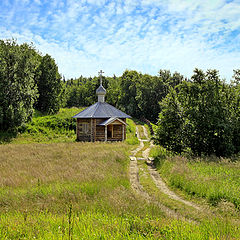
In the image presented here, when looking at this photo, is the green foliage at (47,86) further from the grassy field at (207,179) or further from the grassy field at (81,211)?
the grassy field at (207,179)

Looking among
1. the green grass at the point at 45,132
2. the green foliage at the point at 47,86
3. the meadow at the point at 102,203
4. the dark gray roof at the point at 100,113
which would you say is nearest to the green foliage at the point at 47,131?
the green grass at the point at 45,132

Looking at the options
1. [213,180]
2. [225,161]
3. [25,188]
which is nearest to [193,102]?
[225,161]

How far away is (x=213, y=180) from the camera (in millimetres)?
9633

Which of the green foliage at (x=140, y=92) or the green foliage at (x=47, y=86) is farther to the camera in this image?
the green foliage at (x=140, y=92)

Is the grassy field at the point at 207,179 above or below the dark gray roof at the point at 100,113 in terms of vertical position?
below

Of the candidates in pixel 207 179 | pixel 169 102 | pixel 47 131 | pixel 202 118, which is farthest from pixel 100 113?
pixel 207 179

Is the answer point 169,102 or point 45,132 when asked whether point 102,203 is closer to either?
point 169,102

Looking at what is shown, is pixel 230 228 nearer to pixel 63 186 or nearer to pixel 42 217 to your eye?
pixel 42 217

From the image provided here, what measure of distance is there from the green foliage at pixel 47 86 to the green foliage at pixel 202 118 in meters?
29.2

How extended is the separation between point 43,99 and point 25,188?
34.9 m

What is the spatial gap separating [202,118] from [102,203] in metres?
13.2

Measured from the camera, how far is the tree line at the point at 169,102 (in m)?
17.0

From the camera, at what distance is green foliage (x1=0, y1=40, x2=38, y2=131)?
27.2 m

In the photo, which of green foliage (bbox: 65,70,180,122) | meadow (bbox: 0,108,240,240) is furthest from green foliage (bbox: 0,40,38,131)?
green foliage (bbox: 65,70,180,122)
